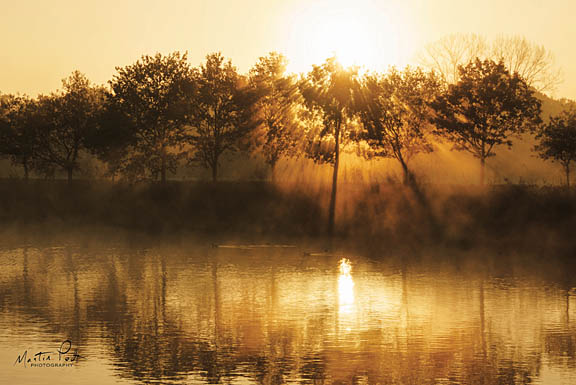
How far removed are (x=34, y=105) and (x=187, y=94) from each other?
2209 cm

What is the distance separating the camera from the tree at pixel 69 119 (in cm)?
9725

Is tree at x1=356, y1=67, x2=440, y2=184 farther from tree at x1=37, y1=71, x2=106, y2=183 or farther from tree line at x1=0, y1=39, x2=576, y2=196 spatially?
tree at x1=37, y1=71, x2=106, y2=183

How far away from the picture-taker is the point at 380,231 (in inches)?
2341

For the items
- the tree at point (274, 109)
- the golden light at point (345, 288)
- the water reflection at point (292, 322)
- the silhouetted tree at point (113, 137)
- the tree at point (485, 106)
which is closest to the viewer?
the water reflection at point (292, 322)

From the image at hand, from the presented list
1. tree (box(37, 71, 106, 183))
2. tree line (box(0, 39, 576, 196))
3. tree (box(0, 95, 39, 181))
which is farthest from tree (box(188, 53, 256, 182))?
tree (box(0, 95, 39, 181))

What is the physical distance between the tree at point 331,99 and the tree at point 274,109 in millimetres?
9175

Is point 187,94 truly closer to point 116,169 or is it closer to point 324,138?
point 116,169

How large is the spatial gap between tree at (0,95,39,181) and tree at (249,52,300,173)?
2728 cm

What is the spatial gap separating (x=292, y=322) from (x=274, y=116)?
212 feet

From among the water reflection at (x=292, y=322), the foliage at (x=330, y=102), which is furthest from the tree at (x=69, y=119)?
the water reflection at (x=292, y=322)

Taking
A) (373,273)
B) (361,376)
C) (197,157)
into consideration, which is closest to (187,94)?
(197,157)

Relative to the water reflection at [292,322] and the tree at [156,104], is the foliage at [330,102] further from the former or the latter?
the water reflection at [292,322]

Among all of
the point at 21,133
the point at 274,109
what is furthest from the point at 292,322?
the point at 21,133

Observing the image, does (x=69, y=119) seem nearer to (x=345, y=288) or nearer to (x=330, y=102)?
(x=330, y=102)
